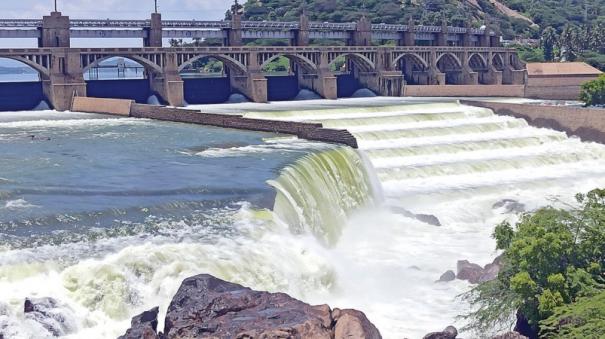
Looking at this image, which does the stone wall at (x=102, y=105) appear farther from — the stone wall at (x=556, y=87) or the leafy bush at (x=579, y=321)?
the leafy bush at (x=579, y=321)

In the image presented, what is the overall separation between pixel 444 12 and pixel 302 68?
243 feet

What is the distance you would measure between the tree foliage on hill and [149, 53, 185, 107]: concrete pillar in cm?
4942

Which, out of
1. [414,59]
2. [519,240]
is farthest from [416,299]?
[414,59]

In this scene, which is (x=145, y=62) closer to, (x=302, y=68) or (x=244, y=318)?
(x=302, y=68)

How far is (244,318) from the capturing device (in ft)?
61.2

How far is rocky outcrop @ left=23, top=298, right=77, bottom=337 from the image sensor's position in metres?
19.8

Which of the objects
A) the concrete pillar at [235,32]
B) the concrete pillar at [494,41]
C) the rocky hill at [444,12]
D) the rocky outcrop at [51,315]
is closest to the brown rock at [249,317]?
the rocky outcrop at [51,315]

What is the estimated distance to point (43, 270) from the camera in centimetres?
2223

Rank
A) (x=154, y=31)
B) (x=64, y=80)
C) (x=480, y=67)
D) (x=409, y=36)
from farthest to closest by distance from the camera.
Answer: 1. (x=480, y=67)
2. (x=409, y=36)
3. (x=154, y=31)
4. (x=64, y=80)

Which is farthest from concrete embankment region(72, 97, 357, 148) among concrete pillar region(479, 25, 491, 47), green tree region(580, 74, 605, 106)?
concrete pillar region(479, 25, 491, 47)

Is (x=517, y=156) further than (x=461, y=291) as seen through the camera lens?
Yes

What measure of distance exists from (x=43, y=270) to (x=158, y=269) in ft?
9.88

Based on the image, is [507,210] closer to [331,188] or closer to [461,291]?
[331,188]

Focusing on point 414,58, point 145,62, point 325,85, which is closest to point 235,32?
point 325,85
